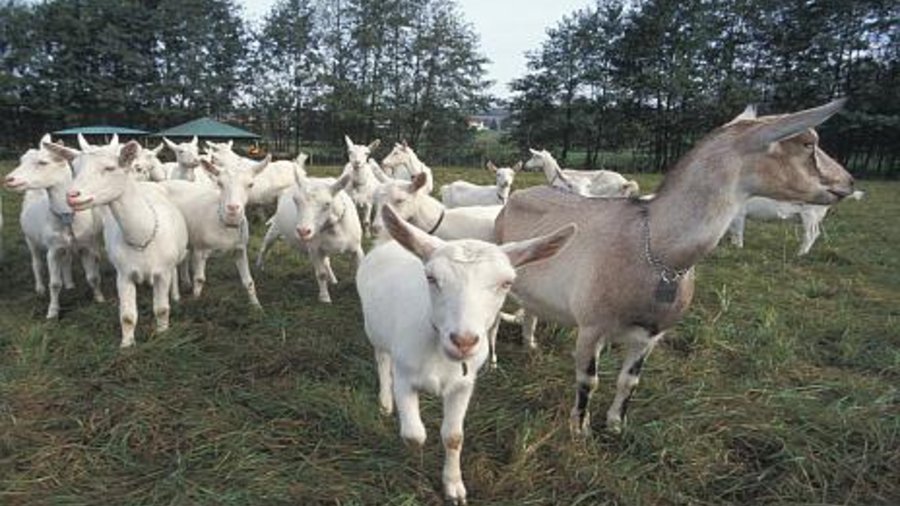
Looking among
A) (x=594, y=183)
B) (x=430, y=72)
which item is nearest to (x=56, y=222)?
(x=594, y=183)

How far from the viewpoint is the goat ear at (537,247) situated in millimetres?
3094

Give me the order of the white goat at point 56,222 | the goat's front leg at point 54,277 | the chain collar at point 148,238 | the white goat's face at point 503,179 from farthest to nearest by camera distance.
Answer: the white goat's face at point 503,179, the white goat at point 56,222, the goat's front leg at point 54,277, the chain collar at point 148,238

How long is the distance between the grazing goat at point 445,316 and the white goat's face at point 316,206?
9.17ft

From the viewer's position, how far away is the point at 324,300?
6867mm

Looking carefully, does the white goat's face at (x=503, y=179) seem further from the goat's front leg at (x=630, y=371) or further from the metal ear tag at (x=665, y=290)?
the metal ear tag at (x=665, y=290)

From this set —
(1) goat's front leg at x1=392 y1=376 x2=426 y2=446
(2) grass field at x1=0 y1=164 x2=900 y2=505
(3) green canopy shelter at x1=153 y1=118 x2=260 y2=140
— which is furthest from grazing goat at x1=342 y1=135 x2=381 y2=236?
(3) green canopy shelter at x1=153 y1=118 x2=260 y2=140

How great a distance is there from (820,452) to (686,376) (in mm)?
1213

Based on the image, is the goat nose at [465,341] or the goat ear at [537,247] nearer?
the goat nose at [465,341]

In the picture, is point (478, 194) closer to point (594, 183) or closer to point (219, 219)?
point (594, 183)

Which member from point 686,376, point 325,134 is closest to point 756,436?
point 686,376

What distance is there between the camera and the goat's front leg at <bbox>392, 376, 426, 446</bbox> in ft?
10.4

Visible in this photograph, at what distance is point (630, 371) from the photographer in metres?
3.97

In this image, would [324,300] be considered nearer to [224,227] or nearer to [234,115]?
[224,227]

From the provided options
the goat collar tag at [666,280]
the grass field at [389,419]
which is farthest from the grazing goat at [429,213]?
the goat collar tag at [666,280]
